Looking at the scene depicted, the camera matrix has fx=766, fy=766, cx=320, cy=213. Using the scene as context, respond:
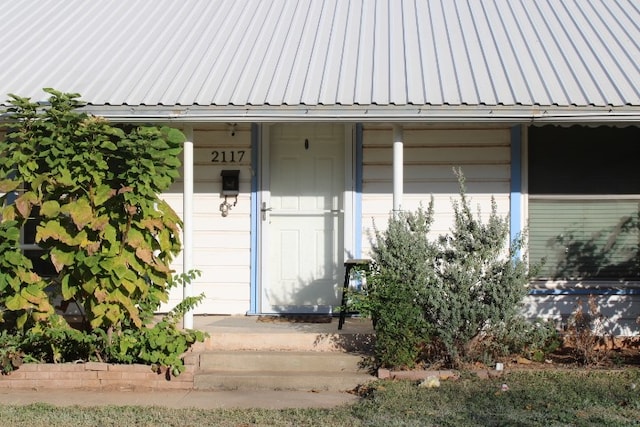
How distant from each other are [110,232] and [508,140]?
4.30 meters

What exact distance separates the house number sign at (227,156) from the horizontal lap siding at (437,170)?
1.40 metres

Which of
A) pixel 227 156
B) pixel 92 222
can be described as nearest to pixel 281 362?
pixel 92 222

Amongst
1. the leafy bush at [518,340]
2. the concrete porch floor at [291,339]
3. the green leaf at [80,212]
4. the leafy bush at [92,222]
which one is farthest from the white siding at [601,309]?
the green leaf at [80,212]

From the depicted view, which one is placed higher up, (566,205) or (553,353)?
(566,205)

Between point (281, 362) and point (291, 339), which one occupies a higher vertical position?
point (291, 339)

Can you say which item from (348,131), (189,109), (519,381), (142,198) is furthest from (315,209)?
(519,381)

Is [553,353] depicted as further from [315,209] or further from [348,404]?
[315,209]

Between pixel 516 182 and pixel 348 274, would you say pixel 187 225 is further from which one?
pixel 516 182

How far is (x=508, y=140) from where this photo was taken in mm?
8219

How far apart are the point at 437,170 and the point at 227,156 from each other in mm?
2335

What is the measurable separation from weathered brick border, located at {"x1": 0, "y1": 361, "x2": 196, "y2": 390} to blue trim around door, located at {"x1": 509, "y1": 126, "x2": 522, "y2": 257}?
12.3 ft

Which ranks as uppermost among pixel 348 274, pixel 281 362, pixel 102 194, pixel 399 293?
pixel 102 194

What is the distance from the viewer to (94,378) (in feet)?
21.6

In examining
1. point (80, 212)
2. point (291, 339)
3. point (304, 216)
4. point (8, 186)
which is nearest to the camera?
point (80, 212)
